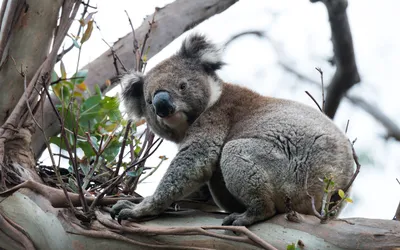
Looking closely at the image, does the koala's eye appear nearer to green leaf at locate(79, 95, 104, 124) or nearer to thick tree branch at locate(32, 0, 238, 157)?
green leaf at locate(79, 95, 104, 124)

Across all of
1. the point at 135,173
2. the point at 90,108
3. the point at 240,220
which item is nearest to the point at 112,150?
the point at 90,108

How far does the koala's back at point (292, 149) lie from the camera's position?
11.1ft

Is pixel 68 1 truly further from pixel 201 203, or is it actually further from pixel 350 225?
pixel 350 225

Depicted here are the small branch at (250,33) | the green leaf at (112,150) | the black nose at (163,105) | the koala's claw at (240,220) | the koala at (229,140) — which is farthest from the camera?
the small branch at (250,33)

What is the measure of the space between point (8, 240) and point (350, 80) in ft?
9.05

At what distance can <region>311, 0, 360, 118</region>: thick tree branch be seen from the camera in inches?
175

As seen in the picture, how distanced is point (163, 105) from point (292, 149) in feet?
3.18

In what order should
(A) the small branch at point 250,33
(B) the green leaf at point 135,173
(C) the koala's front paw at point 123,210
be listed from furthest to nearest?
1. (A) the small branch at point 250,33
2. (B) the green leaf at point 135,173
3. (C) the koala's front paw at point 123,210

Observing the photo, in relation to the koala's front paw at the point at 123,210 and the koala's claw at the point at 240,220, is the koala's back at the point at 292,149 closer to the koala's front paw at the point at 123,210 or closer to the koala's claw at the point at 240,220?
the koala's claw at the point at 240,220

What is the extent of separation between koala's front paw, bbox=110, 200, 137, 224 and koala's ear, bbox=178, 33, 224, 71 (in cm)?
151

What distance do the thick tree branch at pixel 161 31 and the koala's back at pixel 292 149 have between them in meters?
2.24

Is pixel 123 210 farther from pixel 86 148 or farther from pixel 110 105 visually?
pixel 110 105

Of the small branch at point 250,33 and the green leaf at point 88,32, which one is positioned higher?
the small branch at point 250,33

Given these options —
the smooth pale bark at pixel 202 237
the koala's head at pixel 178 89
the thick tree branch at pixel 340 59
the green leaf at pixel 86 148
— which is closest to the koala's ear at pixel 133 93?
the koala's head at pixel 178 89
